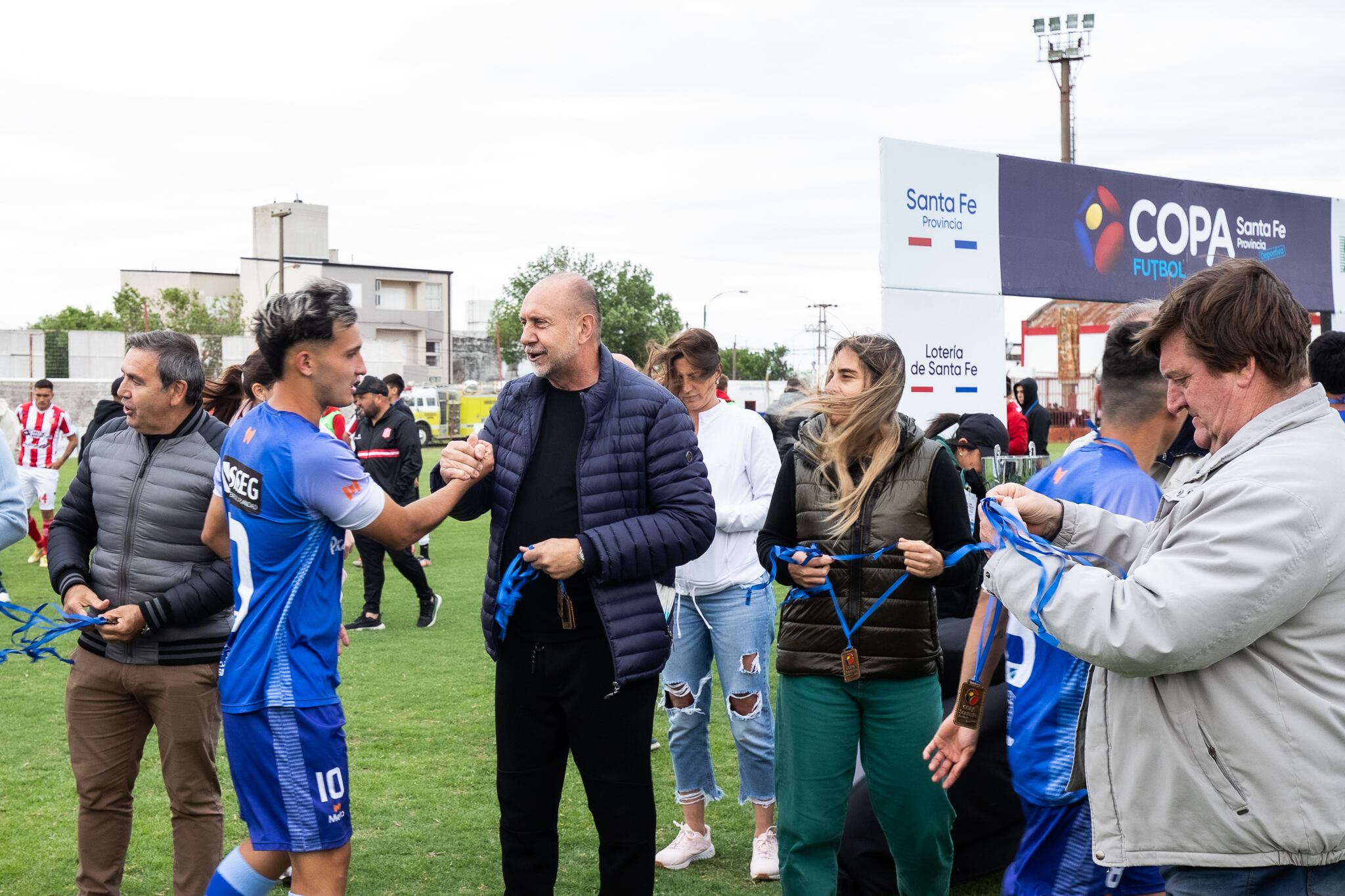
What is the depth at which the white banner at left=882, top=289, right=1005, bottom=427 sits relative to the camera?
894 centimetres

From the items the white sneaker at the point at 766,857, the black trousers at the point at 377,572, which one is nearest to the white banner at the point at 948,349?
the black trousers at the point at 377,572

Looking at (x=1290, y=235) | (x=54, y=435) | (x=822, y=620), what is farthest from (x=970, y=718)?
(x=54, y=435)

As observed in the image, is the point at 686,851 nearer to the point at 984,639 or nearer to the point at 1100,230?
the point at 984,639

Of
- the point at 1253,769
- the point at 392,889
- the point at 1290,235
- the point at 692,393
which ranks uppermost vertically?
the point at 1290,235

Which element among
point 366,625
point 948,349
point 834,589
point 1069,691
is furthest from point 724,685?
point 366,625

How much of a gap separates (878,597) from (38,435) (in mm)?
12899

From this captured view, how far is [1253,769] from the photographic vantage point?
198 centimetres

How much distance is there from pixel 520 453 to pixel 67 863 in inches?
114

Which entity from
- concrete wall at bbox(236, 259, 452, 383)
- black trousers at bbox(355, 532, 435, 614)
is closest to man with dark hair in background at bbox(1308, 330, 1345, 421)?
black trousers at bbox(355, 532, 435, 614)

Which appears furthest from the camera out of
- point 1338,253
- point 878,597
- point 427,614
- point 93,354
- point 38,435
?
point 93,354

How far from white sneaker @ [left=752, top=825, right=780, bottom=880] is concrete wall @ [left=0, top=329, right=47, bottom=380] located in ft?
160

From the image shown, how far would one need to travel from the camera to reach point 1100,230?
1077 centimetres

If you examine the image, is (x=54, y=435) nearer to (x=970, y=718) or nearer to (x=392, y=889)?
(x=392, y=889)

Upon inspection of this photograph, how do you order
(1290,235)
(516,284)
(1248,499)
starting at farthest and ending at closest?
1. (516,284)
2. (1290,235)
3. (1248,499)
